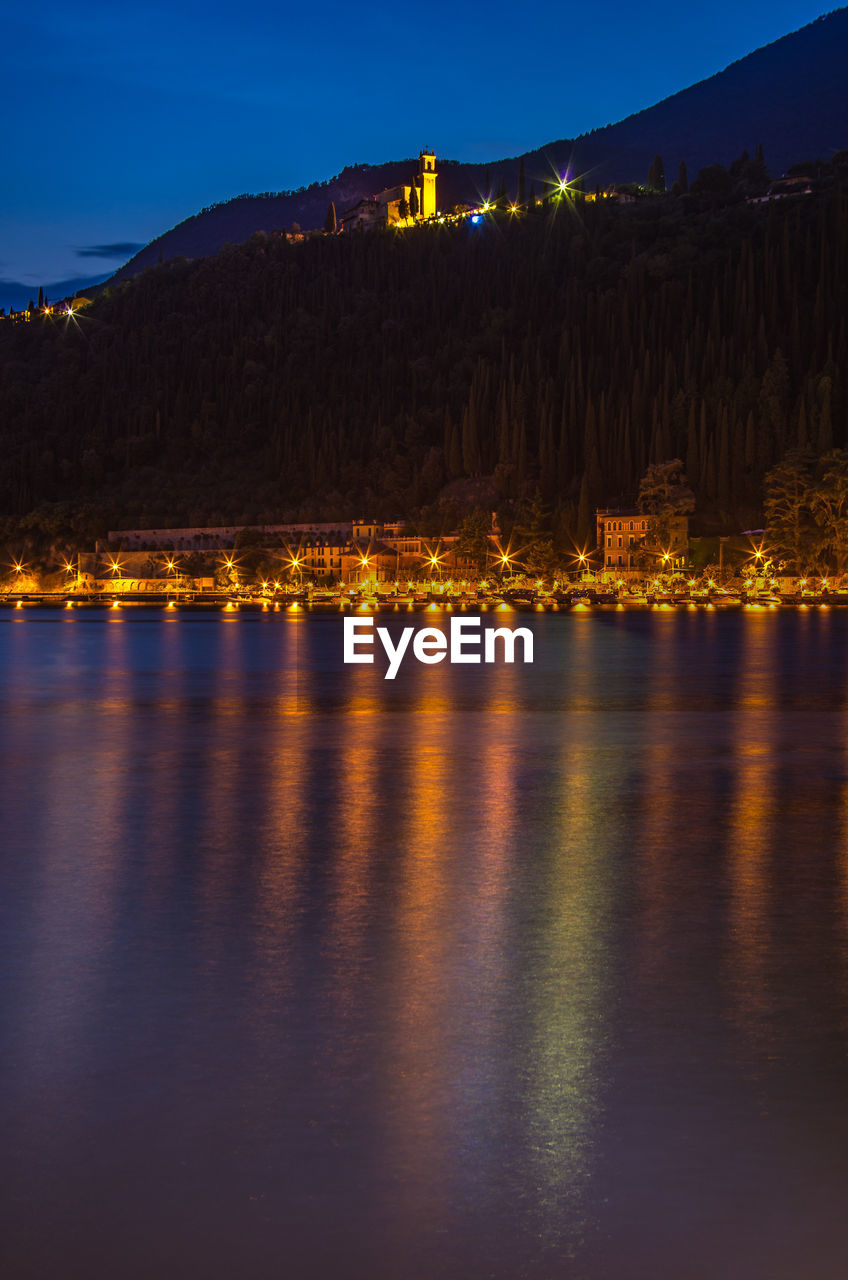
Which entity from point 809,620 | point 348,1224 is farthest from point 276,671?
point 809,620

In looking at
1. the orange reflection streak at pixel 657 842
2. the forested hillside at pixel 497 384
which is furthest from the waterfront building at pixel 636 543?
the orange reflection streak at pixel 657 842

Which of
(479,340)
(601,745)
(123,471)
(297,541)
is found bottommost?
(601,745)

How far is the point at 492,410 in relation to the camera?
153m

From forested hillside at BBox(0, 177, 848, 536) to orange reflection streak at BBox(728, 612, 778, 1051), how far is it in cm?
10373

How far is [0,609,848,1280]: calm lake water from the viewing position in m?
5.31

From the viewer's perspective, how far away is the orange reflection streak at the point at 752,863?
827 cm

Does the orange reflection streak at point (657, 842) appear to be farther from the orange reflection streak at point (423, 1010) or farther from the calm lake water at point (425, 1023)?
the orange reflection streak at point (423, 1010)

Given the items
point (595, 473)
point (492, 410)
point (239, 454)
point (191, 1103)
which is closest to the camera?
point (191, 1103)

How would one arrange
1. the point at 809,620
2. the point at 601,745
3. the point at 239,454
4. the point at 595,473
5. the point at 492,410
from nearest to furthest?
the point at 601,745
the point at 809,620
the point at 595,473
the point at 492,410
the point at 239,454

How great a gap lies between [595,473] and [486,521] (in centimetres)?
1445

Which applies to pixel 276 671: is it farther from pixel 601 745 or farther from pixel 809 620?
pixel 809 620

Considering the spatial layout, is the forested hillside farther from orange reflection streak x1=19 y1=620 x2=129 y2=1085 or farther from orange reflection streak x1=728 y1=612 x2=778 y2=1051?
orange reflection streak x1=19 y1=620 x2=129 y2=1085

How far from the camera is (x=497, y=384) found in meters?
153

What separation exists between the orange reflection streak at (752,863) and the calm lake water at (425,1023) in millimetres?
55
